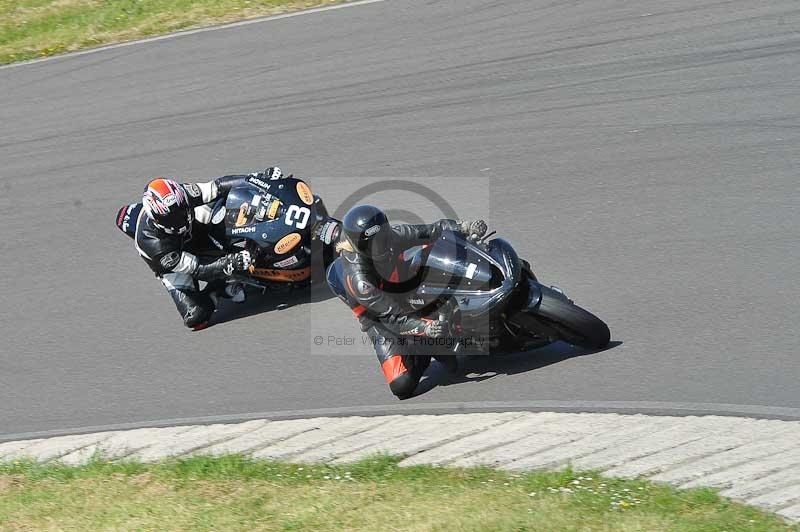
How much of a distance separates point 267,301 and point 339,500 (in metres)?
3.89

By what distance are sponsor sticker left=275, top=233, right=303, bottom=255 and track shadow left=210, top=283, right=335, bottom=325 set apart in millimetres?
670

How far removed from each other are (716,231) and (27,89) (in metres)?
11.2

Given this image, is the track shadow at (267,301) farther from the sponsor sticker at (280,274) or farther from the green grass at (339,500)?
the green grass at (339,500)

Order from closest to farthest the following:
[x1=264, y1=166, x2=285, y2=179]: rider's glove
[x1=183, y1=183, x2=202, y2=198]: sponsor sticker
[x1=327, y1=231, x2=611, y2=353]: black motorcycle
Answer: [x1=327, y1=231, x2=611, y2=353]: black motorcycle → [x1=183, y1=183, x2=202, y2=198]: sponsor sticker → [x1=264, y1=166, x2=285, y2=179]: rider's glove

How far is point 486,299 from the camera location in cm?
723

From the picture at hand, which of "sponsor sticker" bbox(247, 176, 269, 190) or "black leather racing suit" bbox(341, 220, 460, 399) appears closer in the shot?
"black leather racing suit" bbox(341, 220, 460, 399)

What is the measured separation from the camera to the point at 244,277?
31.1ft

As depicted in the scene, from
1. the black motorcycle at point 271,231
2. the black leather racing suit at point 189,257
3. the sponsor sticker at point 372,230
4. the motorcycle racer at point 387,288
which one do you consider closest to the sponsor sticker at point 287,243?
the black motorcycle at point 271,231

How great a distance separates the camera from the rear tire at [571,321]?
24.2ft

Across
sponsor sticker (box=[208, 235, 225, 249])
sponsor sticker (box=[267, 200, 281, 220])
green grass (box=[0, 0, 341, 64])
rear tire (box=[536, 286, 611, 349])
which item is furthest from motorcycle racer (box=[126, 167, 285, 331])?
green grass (box=[0, 0, 341, 64])

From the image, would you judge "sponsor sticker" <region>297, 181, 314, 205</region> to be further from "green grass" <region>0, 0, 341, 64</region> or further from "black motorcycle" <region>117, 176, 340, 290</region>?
"green grass" <region>0, 0, 341, 64</region>

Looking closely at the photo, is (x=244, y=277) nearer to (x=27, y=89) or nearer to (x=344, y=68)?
(x=344, y=68)

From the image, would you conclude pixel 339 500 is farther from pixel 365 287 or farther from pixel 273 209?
pixel 273 209

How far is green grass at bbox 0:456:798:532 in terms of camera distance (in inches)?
220
